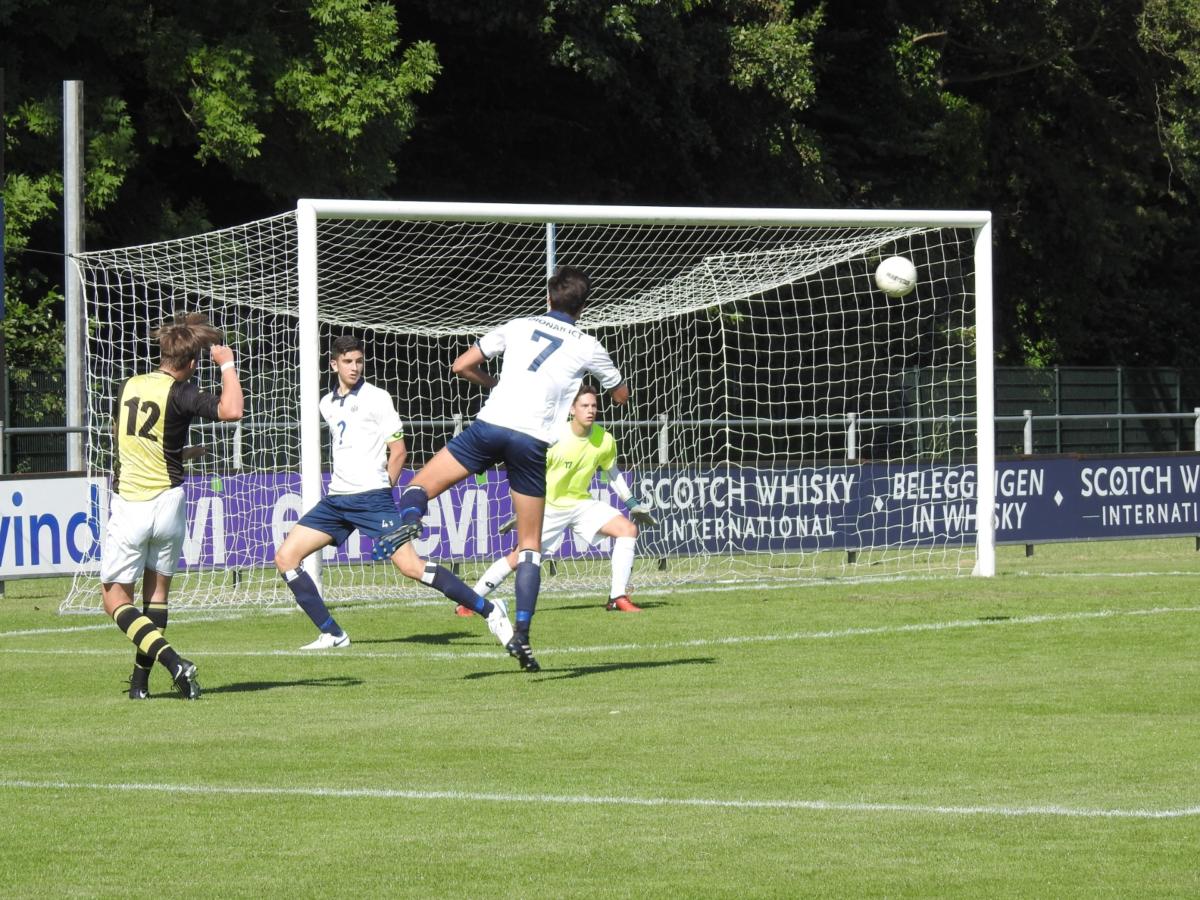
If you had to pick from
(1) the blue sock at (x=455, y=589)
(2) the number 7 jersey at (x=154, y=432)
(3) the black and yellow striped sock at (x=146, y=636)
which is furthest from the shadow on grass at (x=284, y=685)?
(2) the number 7 jersey at (x=154, y=432)

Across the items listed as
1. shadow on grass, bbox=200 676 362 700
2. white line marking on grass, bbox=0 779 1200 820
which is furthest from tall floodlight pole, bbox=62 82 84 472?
white line marking on grass, bbox=0 779 1200 820

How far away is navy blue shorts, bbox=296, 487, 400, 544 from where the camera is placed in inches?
526

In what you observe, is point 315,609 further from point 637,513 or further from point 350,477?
point 637,513

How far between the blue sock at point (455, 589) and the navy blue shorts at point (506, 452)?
0.81m

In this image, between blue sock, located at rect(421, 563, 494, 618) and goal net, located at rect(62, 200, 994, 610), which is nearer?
blue sock, located at rect(421, 563, 494, 618)

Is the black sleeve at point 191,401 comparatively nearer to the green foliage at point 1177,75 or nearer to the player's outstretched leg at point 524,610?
the player's outstretched leg at point 524,610

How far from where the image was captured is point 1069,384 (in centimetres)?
3488

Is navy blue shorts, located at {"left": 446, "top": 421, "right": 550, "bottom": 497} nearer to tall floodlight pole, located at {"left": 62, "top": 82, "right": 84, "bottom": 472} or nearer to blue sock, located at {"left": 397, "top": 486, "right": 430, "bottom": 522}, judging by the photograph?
blue sock, located at {"left": 397, "top": 486, "right": 430, "bottom": 522}

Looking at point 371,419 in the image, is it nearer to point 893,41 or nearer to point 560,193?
point 560,193

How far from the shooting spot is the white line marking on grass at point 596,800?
23.3 ft

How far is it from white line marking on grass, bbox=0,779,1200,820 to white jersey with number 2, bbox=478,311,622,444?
3.87m

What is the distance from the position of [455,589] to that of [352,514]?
1223 millimetres

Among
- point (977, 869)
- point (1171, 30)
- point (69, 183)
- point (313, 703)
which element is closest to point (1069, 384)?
point (1171, 30)

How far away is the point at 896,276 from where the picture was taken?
18.4 meters
